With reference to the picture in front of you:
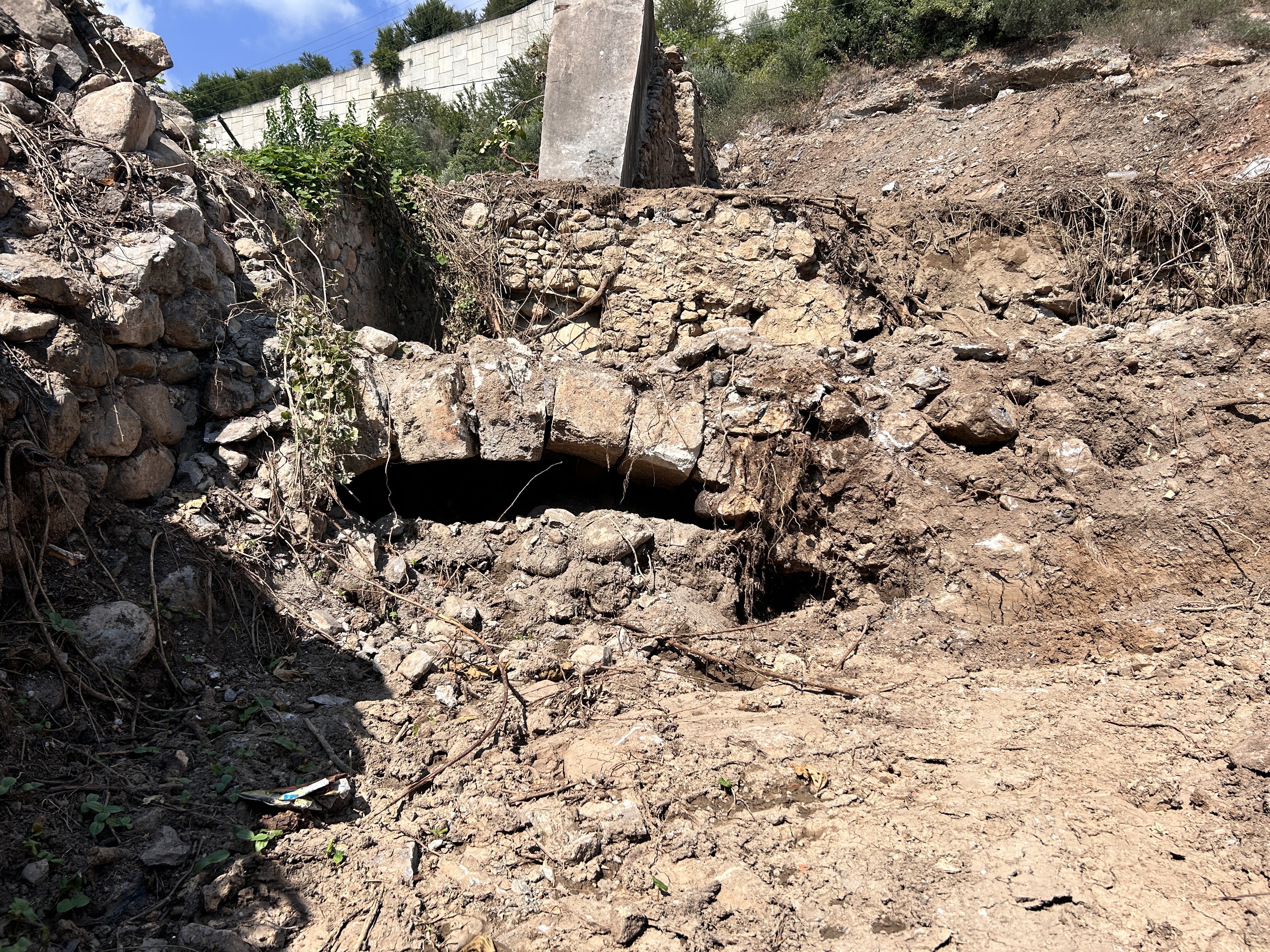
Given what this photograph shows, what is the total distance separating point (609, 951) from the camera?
2141 mm

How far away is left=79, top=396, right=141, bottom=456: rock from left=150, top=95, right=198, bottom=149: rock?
1.68 metres

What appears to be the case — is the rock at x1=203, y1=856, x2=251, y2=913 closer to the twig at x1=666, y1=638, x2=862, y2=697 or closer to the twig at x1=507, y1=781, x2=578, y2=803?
the twig at x1=507, y1=781, x2=578, y2=803

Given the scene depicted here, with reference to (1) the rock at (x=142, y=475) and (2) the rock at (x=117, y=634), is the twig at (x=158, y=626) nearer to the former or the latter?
(2) the rock at (x=117, y=634)

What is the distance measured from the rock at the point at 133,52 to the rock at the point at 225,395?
1693mm

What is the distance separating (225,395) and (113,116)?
141cm

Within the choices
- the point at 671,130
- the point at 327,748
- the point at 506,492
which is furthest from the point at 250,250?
the point at 671,130

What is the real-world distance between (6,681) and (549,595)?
2169mm

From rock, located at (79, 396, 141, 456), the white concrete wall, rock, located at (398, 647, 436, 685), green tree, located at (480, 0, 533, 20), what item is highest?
green tree, located at (480, 0, 533, 20)

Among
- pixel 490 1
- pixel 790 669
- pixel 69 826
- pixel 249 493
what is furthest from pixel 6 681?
pixel 490 1

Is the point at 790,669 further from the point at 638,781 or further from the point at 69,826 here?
the point at 69,826

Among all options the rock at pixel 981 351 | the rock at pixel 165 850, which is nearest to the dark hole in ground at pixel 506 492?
the rock at pixel 981 351

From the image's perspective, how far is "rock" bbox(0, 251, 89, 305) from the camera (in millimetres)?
3107

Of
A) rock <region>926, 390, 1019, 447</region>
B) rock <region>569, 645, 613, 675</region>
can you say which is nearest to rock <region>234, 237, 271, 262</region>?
rock <region>569, 645, 613, 675</region>

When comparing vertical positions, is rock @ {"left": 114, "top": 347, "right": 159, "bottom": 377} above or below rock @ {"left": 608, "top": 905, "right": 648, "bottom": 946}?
above
